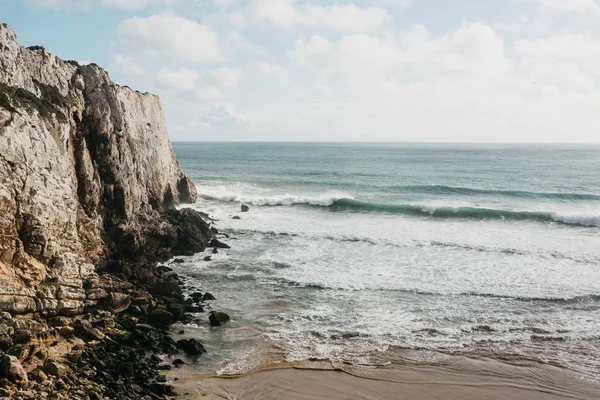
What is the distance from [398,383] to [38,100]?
54.4 ft

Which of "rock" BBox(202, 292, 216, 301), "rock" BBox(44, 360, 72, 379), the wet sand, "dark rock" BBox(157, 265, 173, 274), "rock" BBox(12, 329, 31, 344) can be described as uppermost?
"rock" BBox(12, 329, 31, 344)

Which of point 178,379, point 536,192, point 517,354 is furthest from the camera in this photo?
point 536,192

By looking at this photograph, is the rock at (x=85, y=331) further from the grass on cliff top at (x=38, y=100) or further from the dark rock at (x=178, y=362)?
the grass on cliff top at (x=38, y=100)

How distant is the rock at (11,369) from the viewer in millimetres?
10055

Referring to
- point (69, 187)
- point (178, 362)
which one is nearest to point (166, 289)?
point (178, 362)

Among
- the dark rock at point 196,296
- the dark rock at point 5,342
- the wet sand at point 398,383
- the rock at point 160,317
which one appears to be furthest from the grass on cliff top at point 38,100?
the wet sand at point 398,383

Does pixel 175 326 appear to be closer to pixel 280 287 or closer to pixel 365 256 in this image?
pixel 280 287

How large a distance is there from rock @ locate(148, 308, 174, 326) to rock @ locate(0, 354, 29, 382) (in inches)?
208

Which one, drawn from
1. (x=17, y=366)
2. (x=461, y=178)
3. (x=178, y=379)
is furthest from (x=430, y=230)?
(x=461, y=178)

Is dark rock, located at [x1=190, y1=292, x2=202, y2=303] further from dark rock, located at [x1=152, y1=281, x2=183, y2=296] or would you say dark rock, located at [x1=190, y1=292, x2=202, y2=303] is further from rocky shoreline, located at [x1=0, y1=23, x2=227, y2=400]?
dark rock, located at [x1=152, y1=281, x2=183, y2=296]

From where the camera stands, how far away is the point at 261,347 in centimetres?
1419

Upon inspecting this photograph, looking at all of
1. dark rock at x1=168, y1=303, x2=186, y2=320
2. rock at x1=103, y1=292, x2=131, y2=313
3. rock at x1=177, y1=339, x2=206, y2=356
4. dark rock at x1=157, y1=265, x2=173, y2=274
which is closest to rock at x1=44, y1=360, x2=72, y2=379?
rock at x1=177, y1=339, x2=206, y2=356

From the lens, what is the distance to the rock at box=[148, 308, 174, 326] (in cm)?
1549

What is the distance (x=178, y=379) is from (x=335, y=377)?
14.6 ft
